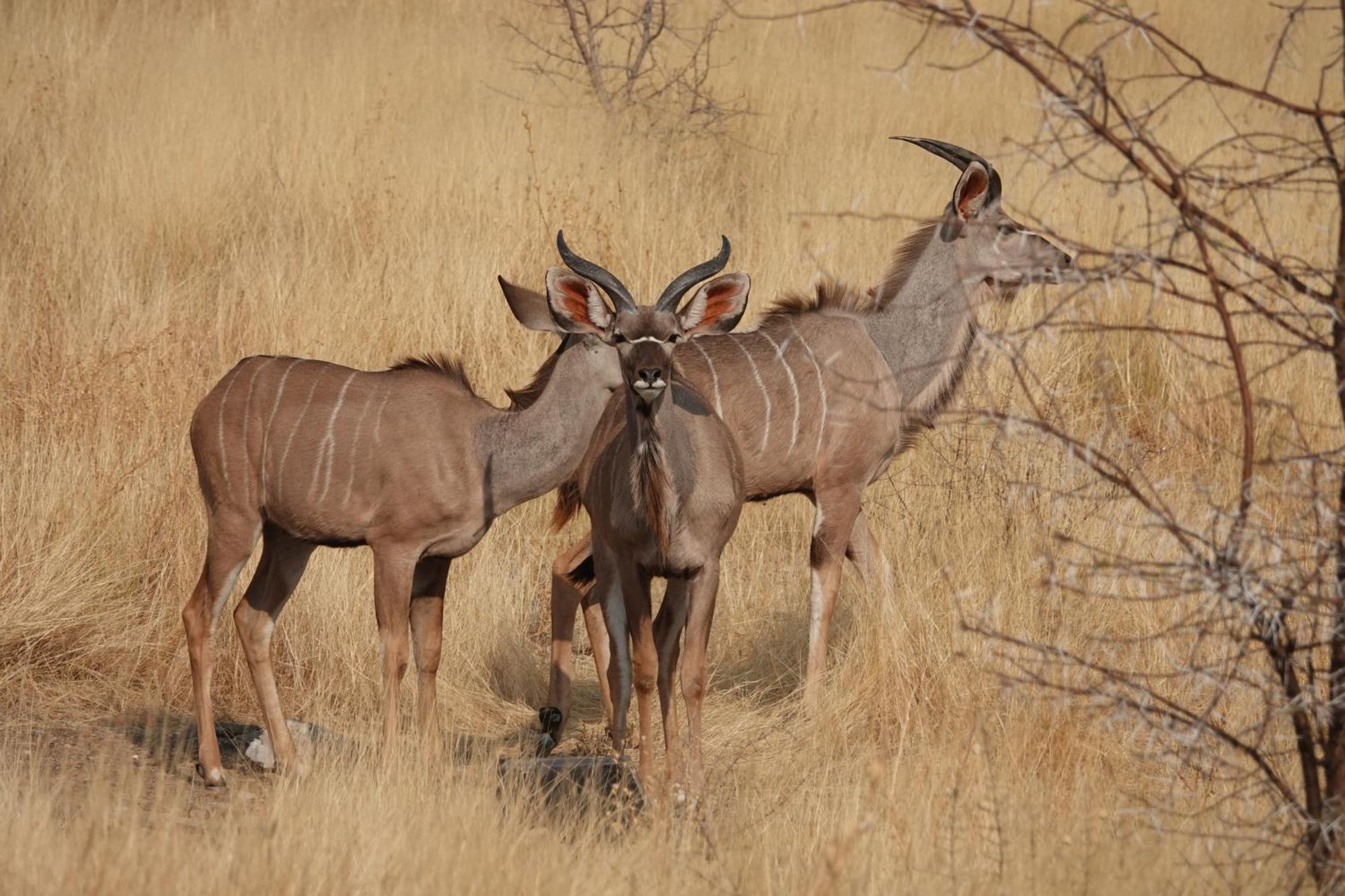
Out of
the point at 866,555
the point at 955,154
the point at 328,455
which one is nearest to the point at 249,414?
the point at 328,455

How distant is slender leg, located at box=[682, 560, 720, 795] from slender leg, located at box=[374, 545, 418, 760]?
807mm

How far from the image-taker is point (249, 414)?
5027 millimetres

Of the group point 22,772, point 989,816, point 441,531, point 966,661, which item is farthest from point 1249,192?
point 22,772

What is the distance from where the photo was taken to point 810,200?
906 centimetres

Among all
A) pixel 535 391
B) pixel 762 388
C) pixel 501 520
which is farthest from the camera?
pixel 501 520

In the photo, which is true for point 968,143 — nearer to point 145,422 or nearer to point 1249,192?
point 145,422

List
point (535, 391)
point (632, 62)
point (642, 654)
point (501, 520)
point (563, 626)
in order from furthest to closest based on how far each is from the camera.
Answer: point (632, 62) < point (501, 520) < point (563, 626) < point (535, 391) < point (642, 654)

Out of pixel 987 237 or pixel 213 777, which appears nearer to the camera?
pixel 213 777

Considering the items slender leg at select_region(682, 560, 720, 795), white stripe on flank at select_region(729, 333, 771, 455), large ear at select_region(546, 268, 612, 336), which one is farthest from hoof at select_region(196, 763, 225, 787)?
white stripe on flank at select_region(729, 333, 771, 455)

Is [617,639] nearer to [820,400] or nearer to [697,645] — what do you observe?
[697,645]

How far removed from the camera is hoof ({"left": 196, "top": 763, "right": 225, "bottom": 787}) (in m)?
4.73

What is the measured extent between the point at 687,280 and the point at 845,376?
1.01 m

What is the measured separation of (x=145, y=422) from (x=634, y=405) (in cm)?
265

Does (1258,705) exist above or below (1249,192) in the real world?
below
